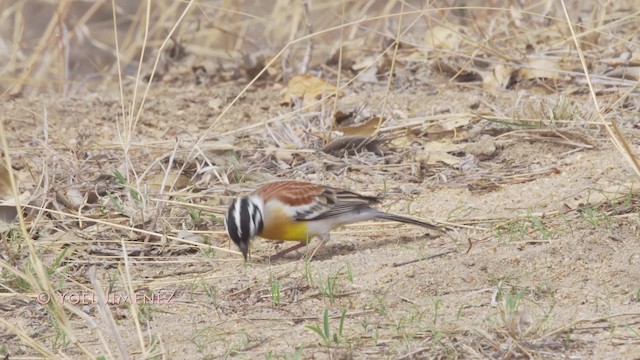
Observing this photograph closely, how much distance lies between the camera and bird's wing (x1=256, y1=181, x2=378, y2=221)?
570 cm

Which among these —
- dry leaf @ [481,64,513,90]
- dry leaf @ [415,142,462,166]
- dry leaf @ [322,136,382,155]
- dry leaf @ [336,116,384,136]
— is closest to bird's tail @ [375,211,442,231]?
dry leaf @ [415,142,462,166]

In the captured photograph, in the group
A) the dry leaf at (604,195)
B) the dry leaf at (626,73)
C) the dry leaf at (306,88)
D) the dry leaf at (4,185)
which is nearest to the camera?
the dry leaf at (604,195)

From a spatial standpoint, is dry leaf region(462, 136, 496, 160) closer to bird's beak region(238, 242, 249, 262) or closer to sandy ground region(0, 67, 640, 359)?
sandy ground region(0, 67, 640, 359)

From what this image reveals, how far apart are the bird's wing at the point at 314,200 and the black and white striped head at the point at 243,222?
22 cm

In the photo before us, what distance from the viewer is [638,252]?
4898 mm

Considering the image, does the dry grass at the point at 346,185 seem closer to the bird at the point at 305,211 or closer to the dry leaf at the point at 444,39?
the dry leaf at the point at 444,39

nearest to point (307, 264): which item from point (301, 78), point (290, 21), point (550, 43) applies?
point (301, 78)

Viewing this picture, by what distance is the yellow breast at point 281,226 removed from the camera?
5.62 m

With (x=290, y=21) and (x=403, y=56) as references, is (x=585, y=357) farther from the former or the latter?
(x=290, y=21)

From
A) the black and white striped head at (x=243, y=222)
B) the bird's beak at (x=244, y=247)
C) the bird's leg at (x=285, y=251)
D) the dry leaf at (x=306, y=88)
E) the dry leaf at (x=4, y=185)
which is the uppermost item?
the black and white striped head at (x=243, y=222)

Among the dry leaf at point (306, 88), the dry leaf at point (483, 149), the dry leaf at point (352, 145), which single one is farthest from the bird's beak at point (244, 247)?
the dry leaf at point (306, 88)

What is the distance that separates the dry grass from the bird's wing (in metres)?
0.24

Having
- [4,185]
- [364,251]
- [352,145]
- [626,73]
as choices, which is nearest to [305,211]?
[364,251]

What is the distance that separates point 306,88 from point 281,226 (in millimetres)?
2783
